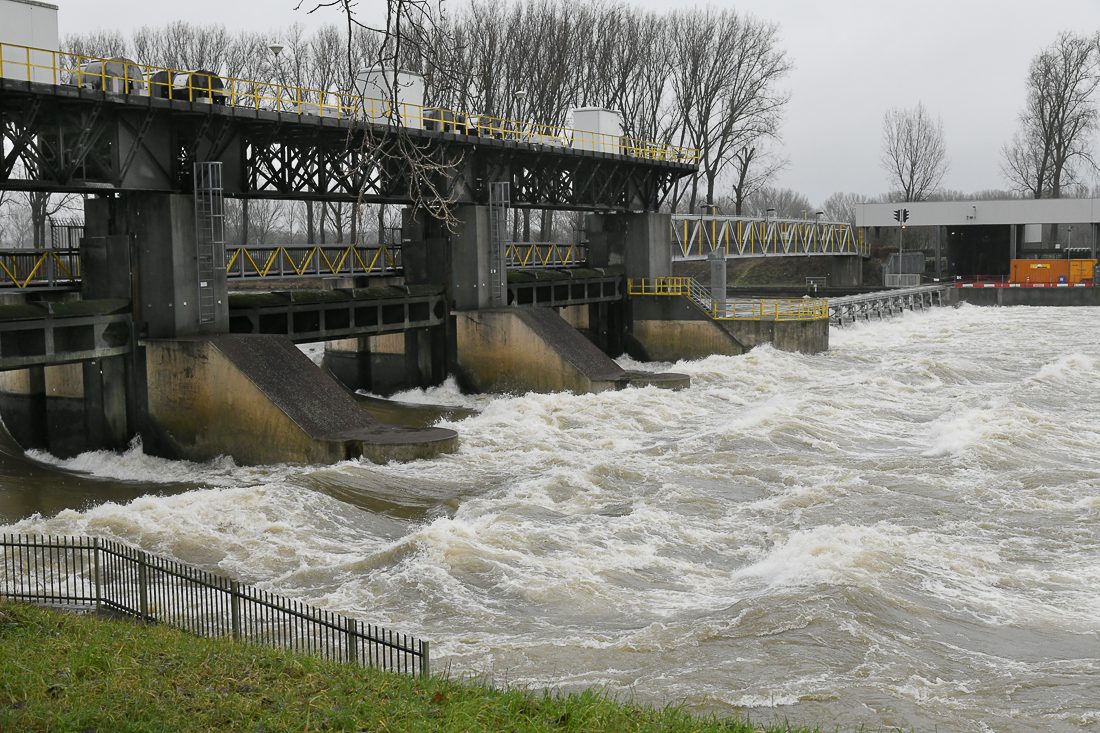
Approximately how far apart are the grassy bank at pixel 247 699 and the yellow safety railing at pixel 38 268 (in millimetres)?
16449

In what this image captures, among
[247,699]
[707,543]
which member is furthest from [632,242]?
[247,699]

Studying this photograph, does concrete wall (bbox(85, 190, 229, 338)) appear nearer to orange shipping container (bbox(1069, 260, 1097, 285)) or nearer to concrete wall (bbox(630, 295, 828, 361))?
concrete wall (bbox(630, 295, 828, 361))

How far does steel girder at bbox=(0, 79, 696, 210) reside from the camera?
853 inches

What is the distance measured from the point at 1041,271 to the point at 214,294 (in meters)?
60.7

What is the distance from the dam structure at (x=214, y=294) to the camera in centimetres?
2236

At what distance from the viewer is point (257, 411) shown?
22.6 m

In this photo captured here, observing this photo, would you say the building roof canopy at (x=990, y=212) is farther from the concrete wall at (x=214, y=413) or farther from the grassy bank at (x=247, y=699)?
the grassy bank at (x=247, y=699)

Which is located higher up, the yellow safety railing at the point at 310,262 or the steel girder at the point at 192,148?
the steel girder at the point at 192,148

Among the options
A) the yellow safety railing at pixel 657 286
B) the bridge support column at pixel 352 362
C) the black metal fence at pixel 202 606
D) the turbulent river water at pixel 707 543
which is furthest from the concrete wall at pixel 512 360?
the black metal fence at pixel 202 606

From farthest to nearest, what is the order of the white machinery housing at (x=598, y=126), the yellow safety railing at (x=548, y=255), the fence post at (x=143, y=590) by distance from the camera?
the white machinery housing at (x=598, y=126), the yellow safety railing at (x=548, y=255), the fence post at (x=143, y=590)

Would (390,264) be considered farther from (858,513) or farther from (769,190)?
(769,190)

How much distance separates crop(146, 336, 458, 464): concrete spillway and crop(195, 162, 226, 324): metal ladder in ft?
4.26

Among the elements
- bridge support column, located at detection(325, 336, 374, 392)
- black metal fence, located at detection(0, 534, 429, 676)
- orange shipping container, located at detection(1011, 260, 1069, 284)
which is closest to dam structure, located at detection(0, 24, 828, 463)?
bridge support column, located at detection(325, 336, 374, 392)

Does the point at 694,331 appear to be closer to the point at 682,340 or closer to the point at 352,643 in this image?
the point at 682,340
